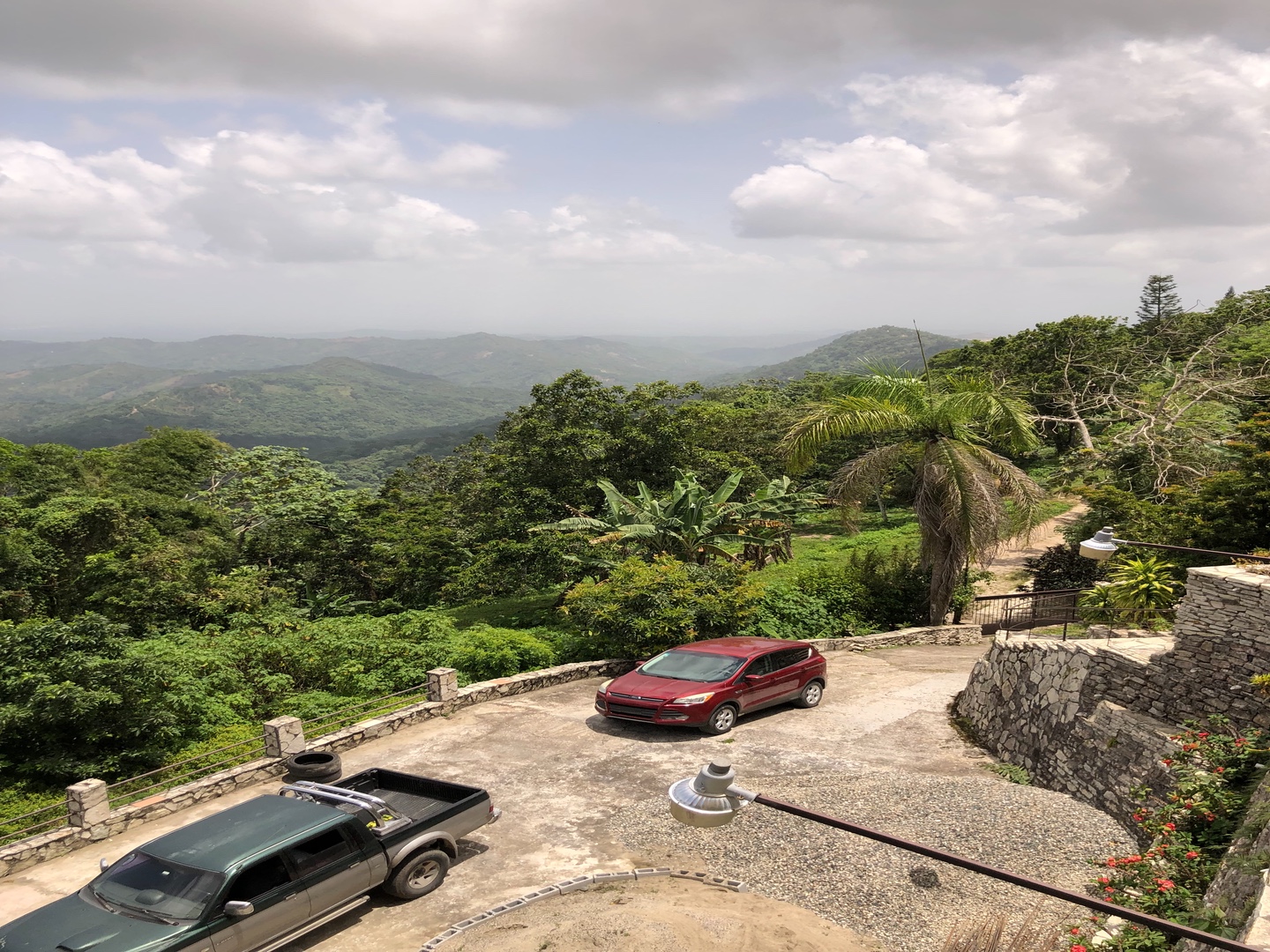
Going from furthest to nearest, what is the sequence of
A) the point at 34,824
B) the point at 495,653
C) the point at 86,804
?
the point at 495,653, the point at 34,824, the point at 86,804

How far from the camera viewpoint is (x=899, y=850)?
905 cm

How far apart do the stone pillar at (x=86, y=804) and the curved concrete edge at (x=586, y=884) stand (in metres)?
5.30

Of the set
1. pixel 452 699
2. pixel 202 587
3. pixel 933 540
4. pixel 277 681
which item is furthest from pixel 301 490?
pixel 933 540

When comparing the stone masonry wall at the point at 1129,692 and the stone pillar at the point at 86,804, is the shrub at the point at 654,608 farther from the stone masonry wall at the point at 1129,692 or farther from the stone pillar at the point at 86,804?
the stone pillar at the point at 86,804


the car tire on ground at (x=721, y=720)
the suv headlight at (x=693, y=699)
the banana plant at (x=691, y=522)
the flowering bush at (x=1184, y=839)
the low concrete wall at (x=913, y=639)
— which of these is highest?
the banana plant at (x=691, y=522)

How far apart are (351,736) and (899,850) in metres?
8.48

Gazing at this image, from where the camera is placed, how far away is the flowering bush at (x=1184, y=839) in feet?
22.7

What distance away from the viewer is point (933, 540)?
61.3 ft

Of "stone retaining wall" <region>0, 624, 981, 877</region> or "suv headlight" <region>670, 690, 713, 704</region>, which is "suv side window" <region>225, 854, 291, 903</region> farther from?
"suv headlight" <region>670, 690, 713, 704</region>

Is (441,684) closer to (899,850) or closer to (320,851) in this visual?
(320,851)

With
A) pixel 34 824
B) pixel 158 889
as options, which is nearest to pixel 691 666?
pixel 158 889

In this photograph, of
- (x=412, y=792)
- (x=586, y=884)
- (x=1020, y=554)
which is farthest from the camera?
(x=1020, y=554)

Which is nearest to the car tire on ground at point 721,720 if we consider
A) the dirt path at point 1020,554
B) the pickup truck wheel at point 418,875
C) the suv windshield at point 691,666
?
the suv windshield at point 691,666

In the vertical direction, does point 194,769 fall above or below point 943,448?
below
